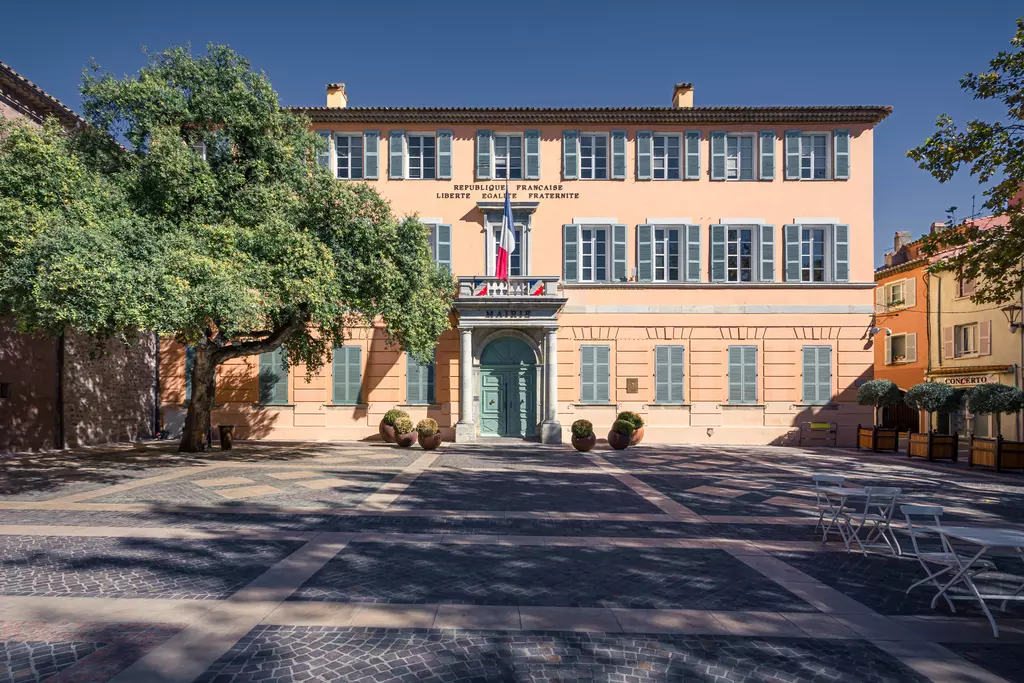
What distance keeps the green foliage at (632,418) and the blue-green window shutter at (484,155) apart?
954 centimetres

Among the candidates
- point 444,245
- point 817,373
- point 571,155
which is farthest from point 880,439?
point 444,245

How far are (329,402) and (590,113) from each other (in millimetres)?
13757

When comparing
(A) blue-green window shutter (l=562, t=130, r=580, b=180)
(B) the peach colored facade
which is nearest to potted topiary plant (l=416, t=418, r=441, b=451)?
(B) the peach colored facade

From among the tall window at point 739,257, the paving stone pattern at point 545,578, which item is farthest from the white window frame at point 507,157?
the paving stone pattern at point 545,578

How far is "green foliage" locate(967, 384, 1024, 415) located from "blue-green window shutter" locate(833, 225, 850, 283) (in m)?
5.56

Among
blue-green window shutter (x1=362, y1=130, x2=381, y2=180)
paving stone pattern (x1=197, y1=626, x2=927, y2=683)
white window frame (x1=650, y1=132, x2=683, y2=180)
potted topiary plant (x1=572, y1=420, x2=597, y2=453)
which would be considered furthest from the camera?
white window frame (x1=650, y1=132, x2=683, y2=180)

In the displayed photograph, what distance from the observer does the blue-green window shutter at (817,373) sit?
20672 mm

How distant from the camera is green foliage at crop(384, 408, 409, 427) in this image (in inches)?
762

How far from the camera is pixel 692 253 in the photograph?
20.8 metres

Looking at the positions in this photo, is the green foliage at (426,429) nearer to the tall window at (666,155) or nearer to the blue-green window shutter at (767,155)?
the tall window at (666,155)


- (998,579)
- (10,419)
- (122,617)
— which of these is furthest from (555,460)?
(10,419)

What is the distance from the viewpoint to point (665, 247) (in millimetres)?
20922

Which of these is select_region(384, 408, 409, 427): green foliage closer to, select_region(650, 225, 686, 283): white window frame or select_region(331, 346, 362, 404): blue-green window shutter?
select_region(331, 346, 362, 404): blue-green window shutter

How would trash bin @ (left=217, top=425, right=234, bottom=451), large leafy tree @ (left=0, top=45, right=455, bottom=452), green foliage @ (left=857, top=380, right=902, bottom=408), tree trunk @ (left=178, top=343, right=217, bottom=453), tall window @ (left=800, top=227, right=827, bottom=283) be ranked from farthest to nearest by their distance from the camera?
tall window @ (left=800, top=227, right=827, bottom=283), green foliage @ (left=857, top=380, right=902, bottom=408), trash bin @ (left=217, top=425, right=234, bottom=451), tree trunk @ (left=178, top=343, right=217, bottom=453), large leafy tree @ (left=0, top=45, right=455, bottom=452)
